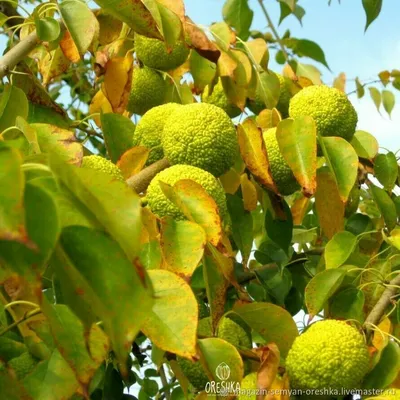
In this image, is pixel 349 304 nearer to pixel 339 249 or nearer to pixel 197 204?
pixel 339 249

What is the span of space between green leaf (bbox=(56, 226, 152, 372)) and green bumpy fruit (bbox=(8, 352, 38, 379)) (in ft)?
2.48

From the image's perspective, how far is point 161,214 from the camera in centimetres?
123

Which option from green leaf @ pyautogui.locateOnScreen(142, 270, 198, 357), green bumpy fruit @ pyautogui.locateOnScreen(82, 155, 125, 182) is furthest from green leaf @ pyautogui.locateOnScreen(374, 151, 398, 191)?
green leaf @ pyautogui.locateOnScreen(142, 270, 198, 357)

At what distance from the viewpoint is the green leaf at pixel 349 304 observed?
57.1 inches

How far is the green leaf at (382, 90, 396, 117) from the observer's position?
2.74 meters

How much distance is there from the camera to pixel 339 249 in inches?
57.7

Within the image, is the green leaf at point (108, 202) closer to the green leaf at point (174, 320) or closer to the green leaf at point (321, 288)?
the green leaf at point (174, 320)

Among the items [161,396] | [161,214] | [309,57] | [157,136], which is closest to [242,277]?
[157,136]

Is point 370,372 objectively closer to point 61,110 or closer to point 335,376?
point 335,376

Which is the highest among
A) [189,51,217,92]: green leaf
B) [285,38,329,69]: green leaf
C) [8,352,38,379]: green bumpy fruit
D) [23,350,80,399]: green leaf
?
[189,51,217,92]: green leaf

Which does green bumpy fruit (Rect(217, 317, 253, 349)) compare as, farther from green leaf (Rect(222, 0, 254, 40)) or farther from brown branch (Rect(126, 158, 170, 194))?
green leaf (Rect(222, 0, 254, 40))

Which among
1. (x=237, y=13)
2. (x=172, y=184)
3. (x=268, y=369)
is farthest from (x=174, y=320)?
(x=237, y=13)

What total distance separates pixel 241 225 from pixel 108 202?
3.03 ft

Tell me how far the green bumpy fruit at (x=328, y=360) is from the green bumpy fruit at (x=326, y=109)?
1.55ft
